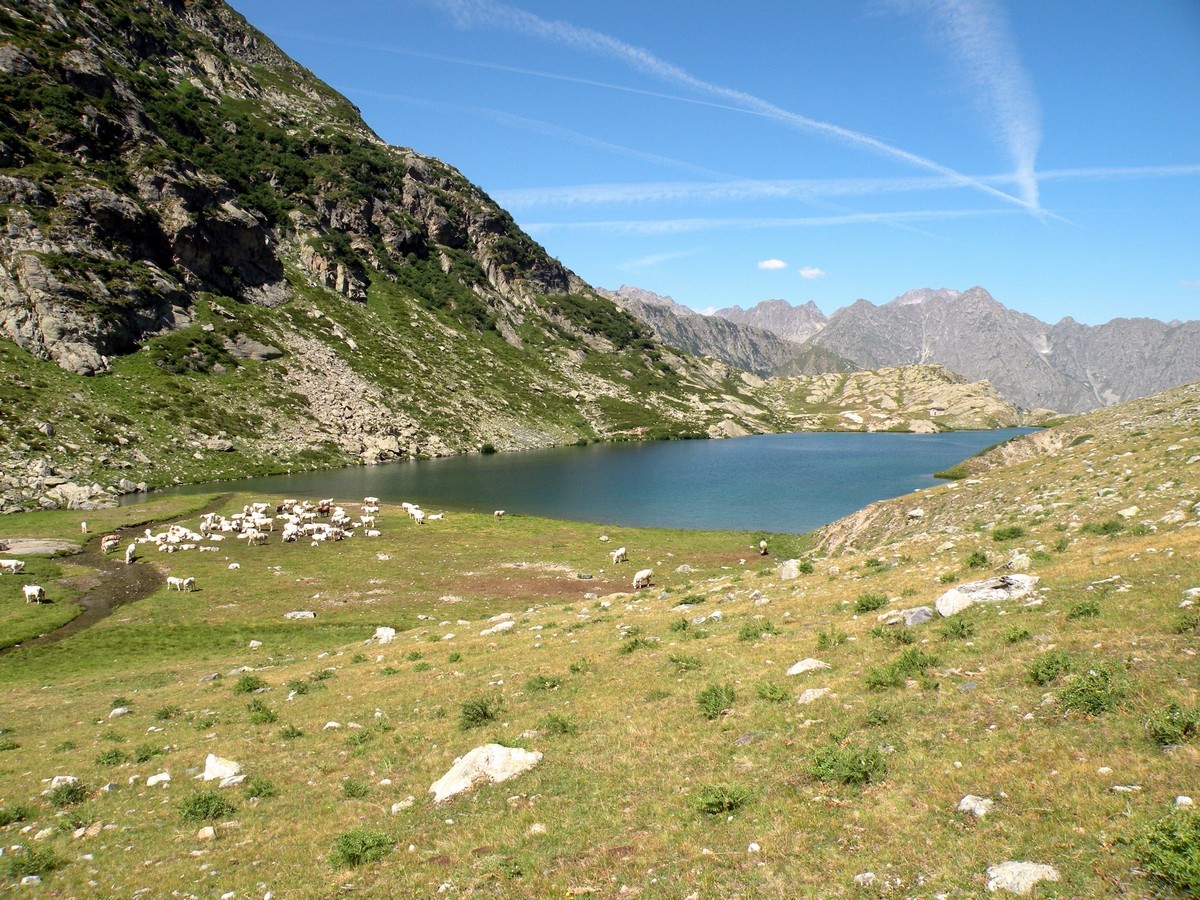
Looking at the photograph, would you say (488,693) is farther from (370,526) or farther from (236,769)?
(370,526)

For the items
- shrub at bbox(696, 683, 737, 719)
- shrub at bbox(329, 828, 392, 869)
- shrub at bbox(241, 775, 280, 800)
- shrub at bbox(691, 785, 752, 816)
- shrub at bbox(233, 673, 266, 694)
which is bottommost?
shrub at bbox(233, 673, 266, 694)

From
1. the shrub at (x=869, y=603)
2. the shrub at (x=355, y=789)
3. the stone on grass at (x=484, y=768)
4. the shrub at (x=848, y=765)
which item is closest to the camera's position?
the shrub at (x=848, y=765)

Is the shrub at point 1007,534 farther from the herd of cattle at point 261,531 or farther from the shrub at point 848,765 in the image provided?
the herd of cattle at point 261,531

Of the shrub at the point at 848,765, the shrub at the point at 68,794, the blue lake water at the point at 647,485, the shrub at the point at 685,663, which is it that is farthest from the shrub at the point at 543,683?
the blue lake water at the point at 647,485

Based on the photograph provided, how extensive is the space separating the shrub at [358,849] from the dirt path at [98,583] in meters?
34.3

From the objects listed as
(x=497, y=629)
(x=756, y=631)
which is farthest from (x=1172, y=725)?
(x=497, y=629)

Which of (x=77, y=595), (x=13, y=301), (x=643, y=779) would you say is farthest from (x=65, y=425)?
(x=643, y=779)

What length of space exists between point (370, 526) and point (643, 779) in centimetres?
6177

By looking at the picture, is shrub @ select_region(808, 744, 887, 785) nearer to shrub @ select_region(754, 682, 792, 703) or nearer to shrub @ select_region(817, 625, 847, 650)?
shrub @ select_region(754, 682, 792, 703)

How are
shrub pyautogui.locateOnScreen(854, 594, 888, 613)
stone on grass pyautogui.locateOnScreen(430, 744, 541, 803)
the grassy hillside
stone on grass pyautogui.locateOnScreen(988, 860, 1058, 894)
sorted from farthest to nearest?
shrub pyautogui.locateOnScreen(854, 594, 888, 613) < stone on grass pyautogui.locateOnScreen(430, 744, 541, 803) < the grassy hillside < stone on grass pyautogui.locateOnScreen(988, 860, 1058, 894)

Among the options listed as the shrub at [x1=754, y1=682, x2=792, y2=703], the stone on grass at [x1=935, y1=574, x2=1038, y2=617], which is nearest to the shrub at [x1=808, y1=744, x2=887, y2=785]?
the shrub at [x1=754, y1=682, x2=792, y2=703]

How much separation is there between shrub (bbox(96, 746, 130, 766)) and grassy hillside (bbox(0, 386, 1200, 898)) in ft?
0.27

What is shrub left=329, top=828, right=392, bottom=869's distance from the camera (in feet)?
34.3

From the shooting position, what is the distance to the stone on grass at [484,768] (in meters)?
12.6
